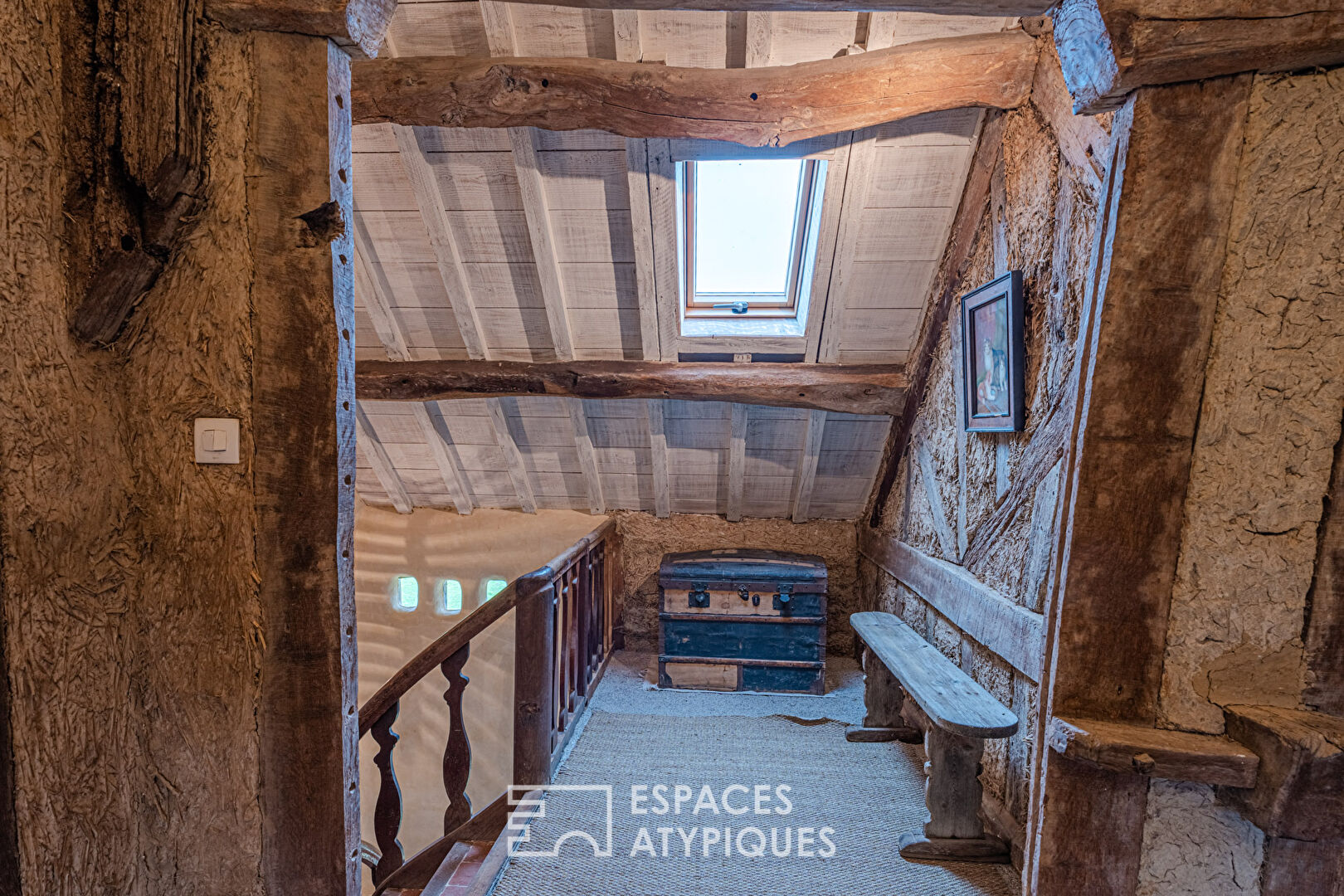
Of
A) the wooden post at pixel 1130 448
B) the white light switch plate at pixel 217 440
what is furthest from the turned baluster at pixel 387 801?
the wooden post at pixel 1130 448

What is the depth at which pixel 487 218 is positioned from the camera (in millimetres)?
2684

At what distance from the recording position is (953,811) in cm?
206

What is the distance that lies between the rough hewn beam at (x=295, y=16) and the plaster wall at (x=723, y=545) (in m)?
3.18

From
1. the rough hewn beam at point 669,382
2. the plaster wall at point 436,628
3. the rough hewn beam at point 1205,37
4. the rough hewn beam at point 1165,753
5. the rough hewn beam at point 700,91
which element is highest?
the rough hewn beam at point 700,91

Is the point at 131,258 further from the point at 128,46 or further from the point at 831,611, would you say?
the point at 831,611

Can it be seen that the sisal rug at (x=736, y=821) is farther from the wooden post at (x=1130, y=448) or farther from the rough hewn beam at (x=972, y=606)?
the wooden post at (x=1130, y=448)

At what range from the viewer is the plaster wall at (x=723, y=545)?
4.03 metres

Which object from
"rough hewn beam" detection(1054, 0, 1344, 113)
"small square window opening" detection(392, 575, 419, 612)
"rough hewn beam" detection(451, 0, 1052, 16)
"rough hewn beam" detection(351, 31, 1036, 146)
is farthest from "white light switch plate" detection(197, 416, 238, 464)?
"small square window opening" detection(392, 575, 419, 612)

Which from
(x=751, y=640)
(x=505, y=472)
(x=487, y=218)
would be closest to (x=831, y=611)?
(x=751, y=640)

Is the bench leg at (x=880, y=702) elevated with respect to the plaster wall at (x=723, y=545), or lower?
lower

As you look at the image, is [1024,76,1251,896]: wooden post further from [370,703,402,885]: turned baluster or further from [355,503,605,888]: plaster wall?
[355,503,605,888]: plaster wall

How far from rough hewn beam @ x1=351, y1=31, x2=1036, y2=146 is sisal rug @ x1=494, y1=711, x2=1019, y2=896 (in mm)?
2363

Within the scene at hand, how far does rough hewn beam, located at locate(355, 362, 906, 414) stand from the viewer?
3.08 m

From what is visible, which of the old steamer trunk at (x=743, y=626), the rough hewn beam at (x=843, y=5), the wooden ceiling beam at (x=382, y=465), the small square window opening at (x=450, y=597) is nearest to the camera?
the rough hewn beam at (x=843, y=5)
